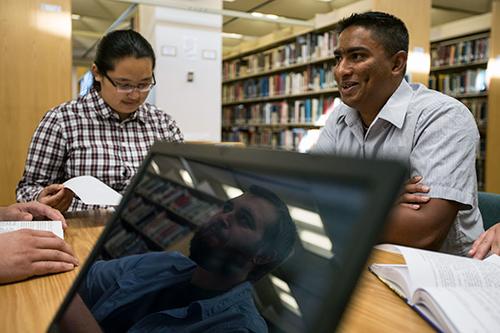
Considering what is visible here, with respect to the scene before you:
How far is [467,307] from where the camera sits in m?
0.65

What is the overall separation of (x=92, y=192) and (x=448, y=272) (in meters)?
0.98

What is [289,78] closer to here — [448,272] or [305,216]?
[448,272]

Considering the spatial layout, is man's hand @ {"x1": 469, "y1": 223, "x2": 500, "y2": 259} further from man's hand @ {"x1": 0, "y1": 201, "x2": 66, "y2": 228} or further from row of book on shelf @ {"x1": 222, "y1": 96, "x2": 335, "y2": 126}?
row of book on shelf @ {"x1": 222, "y1": 96, "x2": 335, "y2": 126}

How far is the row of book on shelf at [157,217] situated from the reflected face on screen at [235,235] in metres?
0.02

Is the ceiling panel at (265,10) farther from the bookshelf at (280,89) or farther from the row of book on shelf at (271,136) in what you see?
the row of book on shelf at (271,136)

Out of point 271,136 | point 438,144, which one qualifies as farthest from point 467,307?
point 271,136

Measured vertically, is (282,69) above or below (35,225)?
above

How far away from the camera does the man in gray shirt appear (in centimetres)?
137

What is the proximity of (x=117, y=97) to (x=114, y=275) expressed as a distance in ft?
4.45

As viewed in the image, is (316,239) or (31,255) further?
(31,255)

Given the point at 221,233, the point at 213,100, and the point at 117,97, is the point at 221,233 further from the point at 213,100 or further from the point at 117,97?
the point at 213,100

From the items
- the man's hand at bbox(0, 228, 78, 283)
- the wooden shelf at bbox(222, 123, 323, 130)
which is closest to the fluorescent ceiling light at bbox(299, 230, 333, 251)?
the man's hand at bbox(0, 228, 78, 283)

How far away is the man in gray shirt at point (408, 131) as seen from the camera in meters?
→ 1.37

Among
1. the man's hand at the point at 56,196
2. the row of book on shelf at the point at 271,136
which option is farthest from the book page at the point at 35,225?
the row of book on shelf at the point at 271,136
